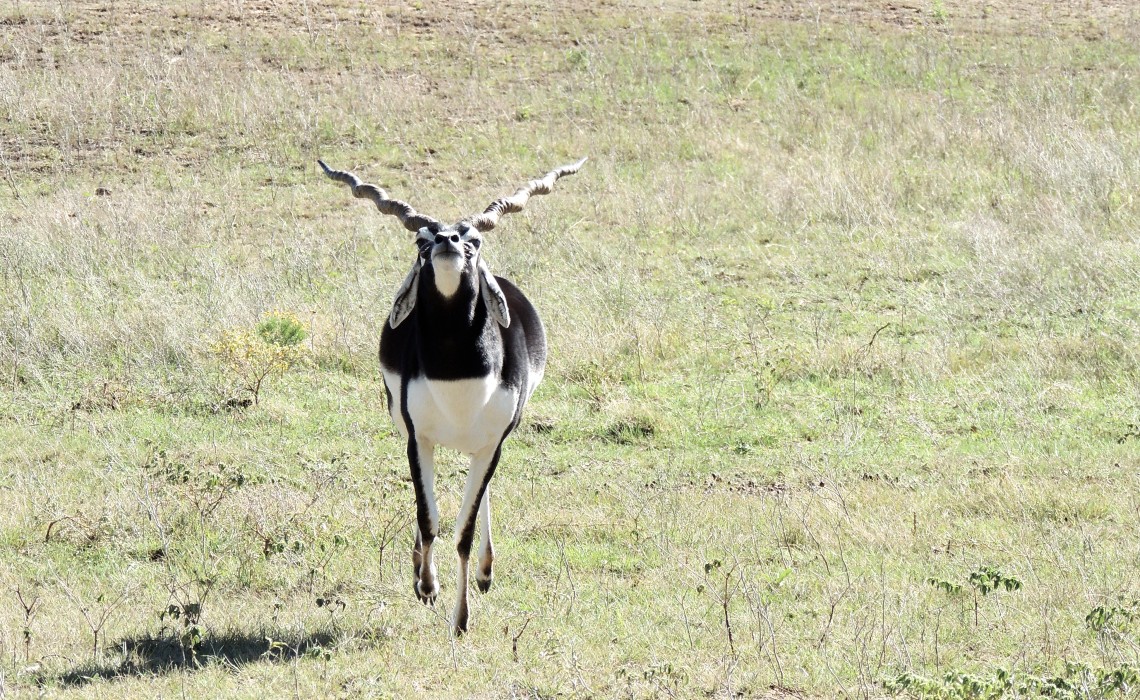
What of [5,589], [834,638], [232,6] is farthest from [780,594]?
[232,6]

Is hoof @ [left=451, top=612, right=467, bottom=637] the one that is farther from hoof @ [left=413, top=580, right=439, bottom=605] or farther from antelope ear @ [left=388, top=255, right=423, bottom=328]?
antelope ear @ [left=388, top=255, right=423, bottom=328]

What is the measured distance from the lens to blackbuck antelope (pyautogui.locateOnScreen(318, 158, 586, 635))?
5152mm

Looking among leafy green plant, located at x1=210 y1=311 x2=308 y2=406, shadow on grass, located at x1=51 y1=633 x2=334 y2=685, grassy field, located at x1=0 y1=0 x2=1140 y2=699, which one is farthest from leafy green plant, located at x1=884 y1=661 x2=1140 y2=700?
leafy green plant, located at x1=210 y1=311 x2=308 y2=406

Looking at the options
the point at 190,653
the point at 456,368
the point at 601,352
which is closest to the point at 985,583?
the point at 456,368

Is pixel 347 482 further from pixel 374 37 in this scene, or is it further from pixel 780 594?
pixel 374 37

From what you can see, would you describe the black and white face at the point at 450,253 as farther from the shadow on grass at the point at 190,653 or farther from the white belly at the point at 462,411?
the shadow on grass at the point at 190,653

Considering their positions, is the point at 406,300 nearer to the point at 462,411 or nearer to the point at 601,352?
the point at 462,411

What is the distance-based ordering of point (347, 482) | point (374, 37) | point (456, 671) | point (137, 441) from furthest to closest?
point (374, 37), point (137, 441), point (347, 482), point (456, 671)

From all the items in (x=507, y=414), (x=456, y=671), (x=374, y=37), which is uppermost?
(x=374, y=37)

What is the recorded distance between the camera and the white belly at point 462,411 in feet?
17.2

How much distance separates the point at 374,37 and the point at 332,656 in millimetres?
13407

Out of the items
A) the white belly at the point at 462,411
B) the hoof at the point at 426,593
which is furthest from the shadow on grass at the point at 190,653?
the white belly at the point at 462,411

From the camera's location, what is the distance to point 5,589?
18.8 ft

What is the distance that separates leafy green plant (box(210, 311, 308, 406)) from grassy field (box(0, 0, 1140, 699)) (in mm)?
162
